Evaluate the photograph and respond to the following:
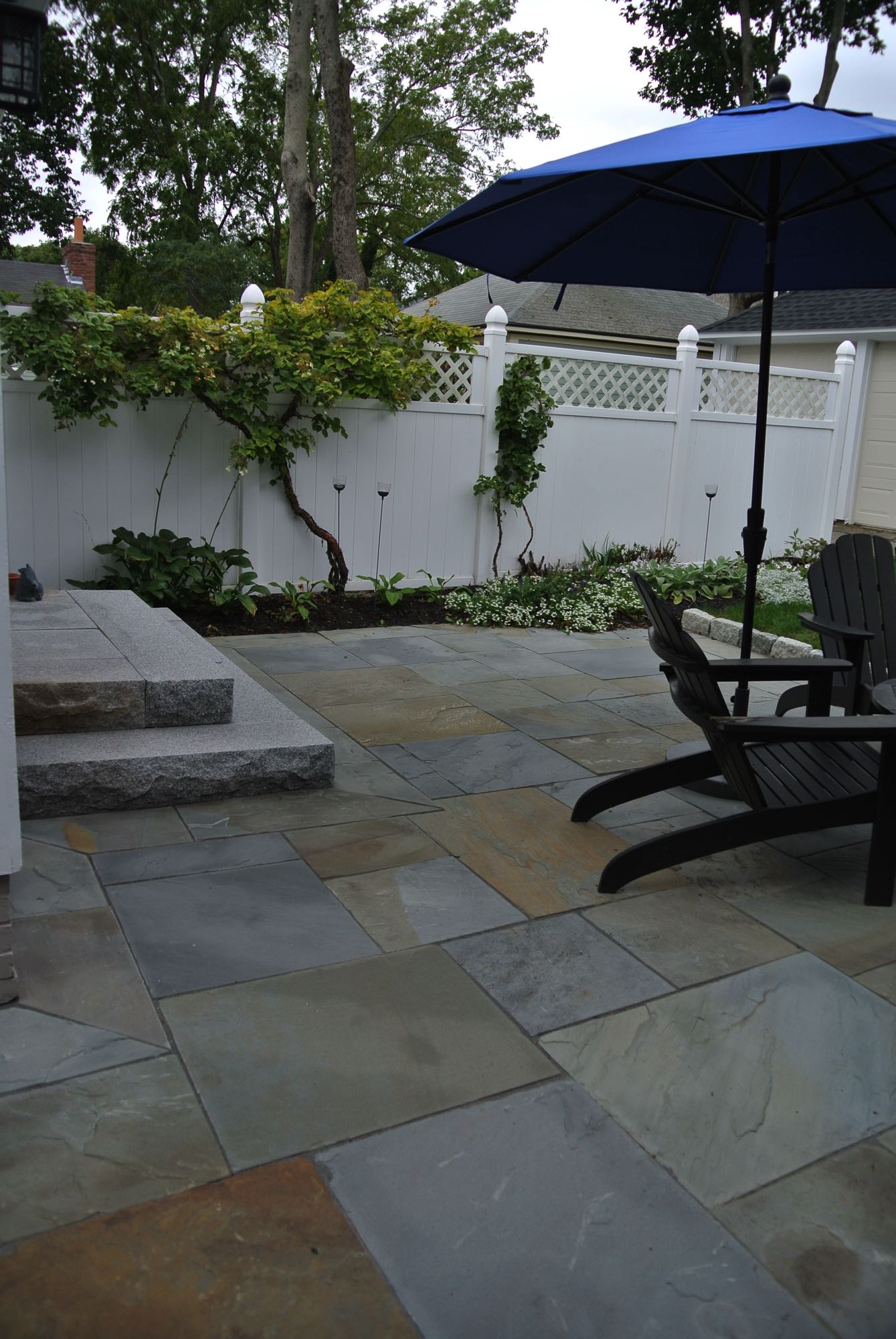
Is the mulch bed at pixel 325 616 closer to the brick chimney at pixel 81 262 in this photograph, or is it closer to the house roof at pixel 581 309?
the house roof at pixel 581 309

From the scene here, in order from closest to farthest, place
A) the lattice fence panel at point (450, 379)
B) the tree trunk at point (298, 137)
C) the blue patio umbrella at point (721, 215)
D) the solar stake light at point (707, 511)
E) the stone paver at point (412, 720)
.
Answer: the blue patio umbrella at point (721, 215) < the stone paver at point (412, 720) < the lattice fence panel at point (450, 379) < the solar stake light at point (707, 511) < the tree trunk at point (298, 137)

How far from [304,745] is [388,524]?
384cm

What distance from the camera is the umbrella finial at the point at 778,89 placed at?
11.3 feet

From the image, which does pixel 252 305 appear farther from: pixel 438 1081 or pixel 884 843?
pixel 438 1081

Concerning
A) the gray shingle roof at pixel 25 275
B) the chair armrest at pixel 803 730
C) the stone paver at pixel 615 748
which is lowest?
the stone paver at pixel 615 748

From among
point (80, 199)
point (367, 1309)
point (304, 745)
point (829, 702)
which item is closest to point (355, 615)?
point (304, 745)

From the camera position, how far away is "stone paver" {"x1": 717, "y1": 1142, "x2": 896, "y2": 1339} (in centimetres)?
158

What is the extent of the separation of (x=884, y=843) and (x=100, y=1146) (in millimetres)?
2191

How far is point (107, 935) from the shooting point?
8.56 ft

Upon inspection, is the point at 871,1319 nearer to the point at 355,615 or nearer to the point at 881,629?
the point at 881,629

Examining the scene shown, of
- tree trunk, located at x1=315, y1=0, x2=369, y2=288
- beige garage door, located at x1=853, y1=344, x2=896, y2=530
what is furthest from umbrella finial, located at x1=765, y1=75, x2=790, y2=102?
beige garage door, located at x1=853, y1=344, x2=896, y2=530

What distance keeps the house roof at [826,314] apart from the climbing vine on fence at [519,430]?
23.8 feet

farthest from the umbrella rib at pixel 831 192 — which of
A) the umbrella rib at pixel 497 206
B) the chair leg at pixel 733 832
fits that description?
the chair leg at pixel 733 832

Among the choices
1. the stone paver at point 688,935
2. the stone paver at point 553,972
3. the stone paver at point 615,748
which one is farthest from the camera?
the stone paver at point 615,748
